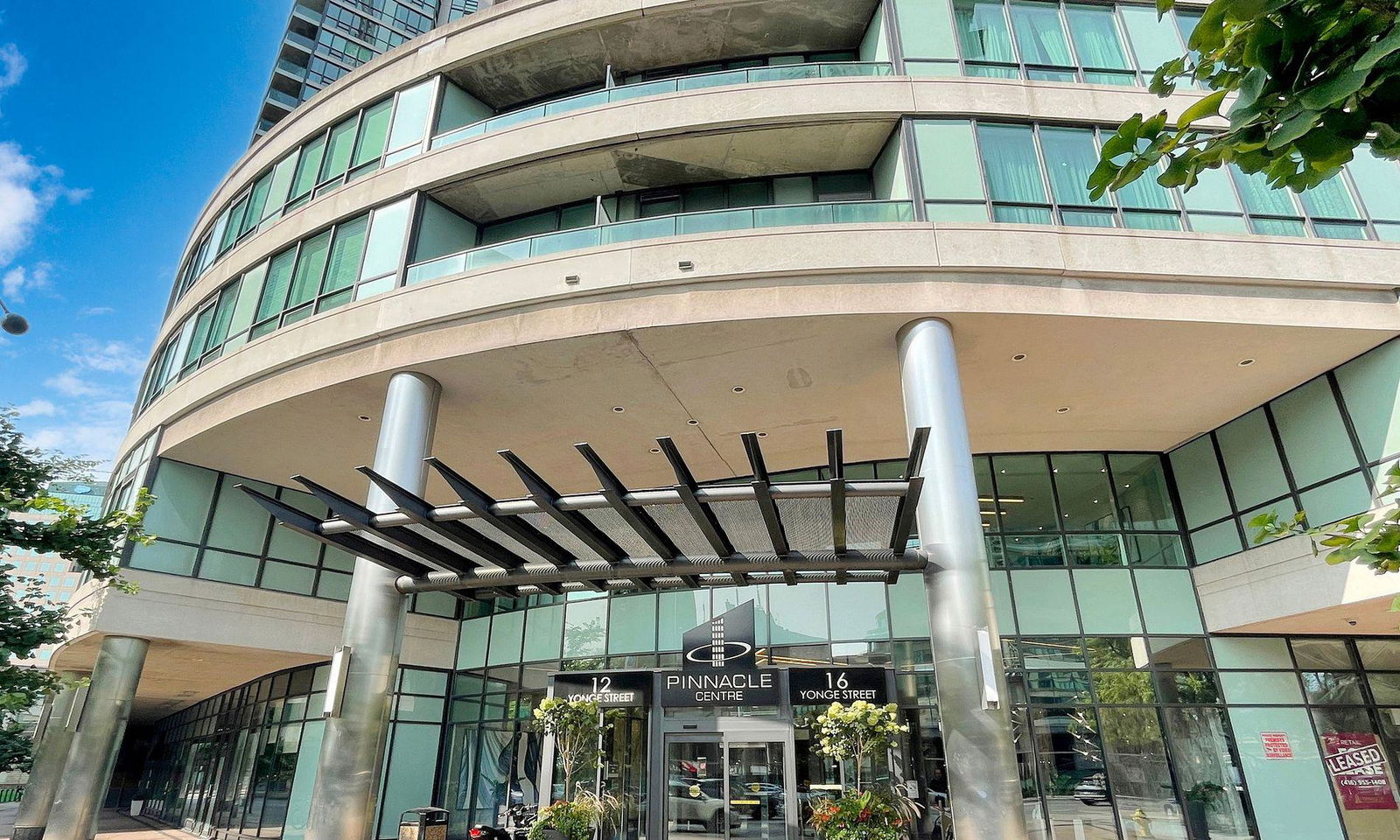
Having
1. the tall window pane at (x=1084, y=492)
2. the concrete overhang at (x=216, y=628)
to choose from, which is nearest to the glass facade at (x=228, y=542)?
the concrete overhang at (x=216, y=628)

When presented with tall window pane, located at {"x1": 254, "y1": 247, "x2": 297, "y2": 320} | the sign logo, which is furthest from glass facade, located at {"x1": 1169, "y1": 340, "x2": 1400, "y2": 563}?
tall window pane, located at {"x1": 254, "y1": 247, "x2": 297, "y2": 320}

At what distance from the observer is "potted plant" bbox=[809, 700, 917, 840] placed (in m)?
10.7

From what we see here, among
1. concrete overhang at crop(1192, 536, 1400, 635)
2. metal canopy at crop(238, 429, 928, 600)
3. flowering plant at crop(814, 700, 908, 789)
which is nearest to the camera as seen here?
metal canopy at crop(238, 429, 928, 600)

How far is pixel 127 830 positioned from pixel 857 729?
25.7m

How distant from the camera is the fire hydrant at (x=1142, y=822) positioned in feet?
45.3

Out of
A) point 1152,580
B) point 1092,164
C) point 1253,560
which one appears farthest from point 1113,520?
point 1092,164

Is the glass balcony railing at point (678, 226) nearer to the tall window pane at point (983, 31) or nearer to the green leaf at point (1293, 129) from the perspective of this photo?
the tall window pane at point (983, 31)

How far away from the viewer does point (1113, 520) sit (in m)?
16.4

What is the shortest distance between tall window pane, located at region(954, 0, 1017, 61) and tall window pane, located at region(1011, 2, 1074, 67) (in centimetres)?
27

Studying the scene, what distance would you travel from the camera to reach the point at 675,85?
14.6 m

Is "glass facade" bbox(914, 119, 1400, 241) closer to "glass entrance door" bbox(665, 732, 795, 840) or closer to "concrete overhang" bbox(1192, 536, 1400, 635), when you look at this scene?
"concrete overhang" bbox(1192, 536, 1400, 635)

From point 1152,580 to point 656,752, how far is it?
10939mm

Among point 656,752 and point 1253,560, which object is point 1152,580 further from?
point 656,752

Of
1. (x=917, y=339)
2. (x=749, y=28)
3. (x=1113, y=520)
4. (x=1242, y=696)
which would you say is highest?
(x=749, y=28)
